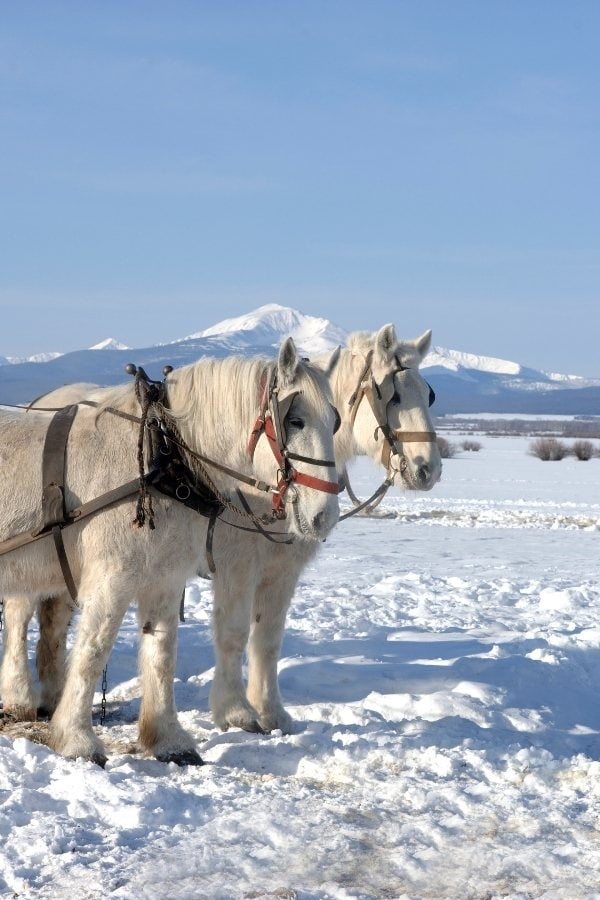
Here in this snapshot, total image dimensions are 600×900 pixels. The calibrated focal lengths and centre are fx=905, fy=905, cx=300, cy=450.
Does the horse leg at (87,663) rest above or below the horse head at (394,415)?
below

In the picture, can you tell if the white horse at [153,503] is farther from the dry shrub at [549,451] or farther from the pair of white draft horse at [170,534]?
the dry shrub at [549,451]

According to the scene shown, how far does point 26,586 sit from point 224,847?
67.0 inches

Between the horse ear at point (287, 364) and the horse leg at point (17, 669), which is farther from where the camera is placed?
the horse leg at point (17, 669)

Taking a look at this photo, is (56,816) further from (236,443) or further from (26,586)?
(236,443)

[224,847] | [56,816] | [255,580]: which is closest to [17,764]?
[56,816]

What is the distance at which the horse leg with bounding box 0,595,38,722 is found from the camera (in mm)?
5418

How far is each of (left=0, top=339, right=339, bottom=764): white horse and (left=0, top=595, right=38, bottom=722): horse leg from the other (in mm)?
1010

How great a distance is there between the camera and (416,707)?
5598mm

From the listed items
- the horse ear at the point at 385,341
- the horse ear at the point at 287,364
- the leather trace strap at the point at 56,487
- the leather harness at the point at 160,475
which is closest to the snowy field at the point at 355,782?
the leather trace strap at the point at 56,487

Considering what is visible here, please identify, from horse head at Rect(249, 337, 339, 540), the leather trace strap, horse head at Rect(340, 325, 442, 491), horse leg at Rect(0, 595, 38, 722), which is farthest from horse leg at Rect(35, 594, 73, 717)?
horse head at Rect(340, 325, 442, 491)

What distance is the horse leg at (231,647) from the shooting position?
525 cm

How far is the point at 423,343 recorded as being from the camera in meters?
6.12

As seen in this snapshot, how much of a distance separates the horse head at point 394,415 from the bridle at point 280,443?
1.21 m

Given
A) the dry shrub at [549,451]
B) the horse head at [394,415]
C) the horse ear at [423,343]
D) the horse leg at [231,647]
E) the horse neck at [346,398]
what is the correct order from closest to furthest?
the horse leg at [231,647]
the horse head at [394,415]
the horse neck at [346,398]
the horse ear at [423,343]
the dry shrub at [549,451]
